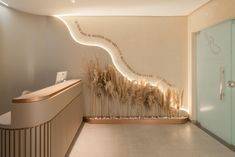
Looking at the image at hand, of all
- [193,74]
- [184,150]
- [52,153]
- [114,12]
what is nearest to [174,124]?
[193,74]

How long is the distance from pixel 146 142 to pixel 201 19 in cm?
292

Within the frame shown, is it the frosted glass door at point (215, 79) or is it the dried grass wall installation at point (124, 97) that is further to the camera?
the dried grass wall installation at point (124, 97)

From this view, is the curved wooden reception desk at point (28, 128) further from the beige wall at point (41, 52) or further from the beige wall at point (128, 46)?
the beige wall at point (128, 46)

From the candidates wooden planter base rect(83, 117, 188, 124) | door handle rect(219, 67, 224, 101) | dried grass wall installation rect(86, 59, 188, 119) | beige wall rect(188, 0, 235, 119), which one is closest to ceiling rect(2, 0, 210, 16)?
beige wall rect(188, 0, 235, 119)

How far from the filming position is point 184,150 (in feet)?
15.9

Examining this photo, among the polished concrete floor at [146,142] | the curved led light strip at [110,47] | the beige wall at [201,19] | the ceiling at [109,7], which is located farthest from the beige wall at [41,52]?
the beige wall at [201,19]

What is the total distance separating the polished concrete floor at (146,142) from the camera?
4.68m

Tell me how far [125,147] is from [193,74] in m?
2.88

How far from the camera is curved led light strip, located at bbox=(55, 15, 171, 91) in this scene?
7266mm

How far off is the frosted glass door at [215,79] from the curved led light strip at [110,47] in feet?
4.04

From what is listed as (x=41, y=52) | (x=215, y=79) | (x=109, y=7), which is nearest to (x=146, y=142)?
(x=215, y=79)

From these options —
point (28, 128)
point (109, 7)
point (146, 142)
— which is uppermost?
point (109, 7)

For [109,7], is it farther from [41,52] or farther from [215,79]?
[215,79]

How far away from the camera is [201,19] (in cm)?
619
